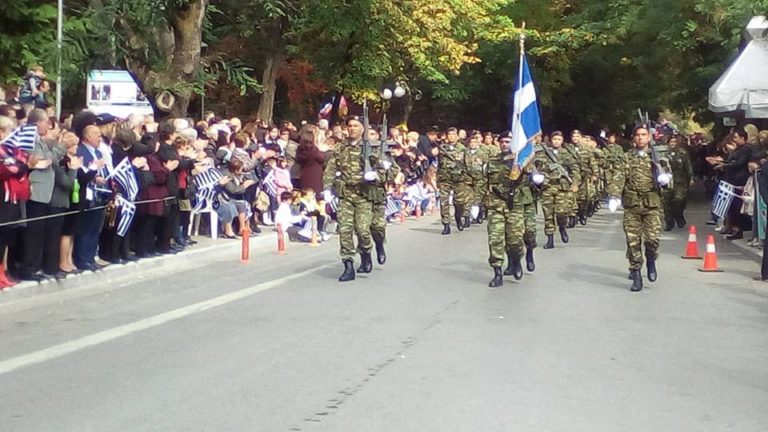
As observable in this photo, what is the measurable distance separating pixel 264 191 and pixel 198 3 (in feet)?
11.9

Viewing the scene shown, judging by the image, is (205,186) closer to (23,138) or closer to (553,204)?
(553,204)

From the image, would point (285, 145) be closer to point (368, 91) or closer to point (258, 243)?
point (258, 243)

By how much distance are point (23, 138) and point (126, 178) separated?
270 centimetres

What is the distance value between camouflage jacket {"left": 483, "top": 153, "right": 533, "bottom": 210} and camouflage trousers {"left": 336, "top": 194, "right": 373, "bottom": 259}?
58.0 inches

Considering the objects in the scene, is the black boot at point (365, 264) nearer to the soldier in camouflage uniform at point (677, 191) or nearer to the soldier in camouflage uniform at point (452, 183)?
the soldier in camouflage uniform at point (452, 183)

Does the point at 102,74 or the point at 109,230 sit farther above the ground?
the point at 102,74

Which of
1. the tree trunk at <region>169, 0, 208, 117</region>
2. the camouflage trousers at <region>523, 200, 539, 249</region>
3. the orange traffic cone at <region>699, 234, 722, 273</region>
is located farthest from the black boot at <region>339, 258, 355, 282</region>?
the tree trunk at <region>169, 0, 208, 117</region>

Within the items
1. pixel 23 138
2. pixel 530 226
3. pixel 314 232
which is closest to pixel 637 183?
pixel 530 226

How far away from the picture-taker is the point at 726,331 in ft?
37.7

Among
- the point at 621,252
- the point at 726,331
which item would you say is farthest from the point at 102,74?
the point at 726,331

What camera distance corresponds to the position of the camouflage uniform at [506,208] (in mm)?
14719

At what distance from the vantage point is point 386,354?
9609mm

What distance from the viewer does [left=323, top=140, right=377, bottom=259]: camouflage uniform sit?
586 inches

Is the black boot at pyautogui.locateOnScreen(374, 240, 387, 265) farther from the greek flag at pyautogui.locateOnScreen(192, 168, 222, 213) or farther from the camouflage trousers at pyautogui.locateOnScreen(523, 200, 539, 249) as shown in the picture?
the greek flag at pyautogui.locateOnScreen(192, 168, 222, 213)
